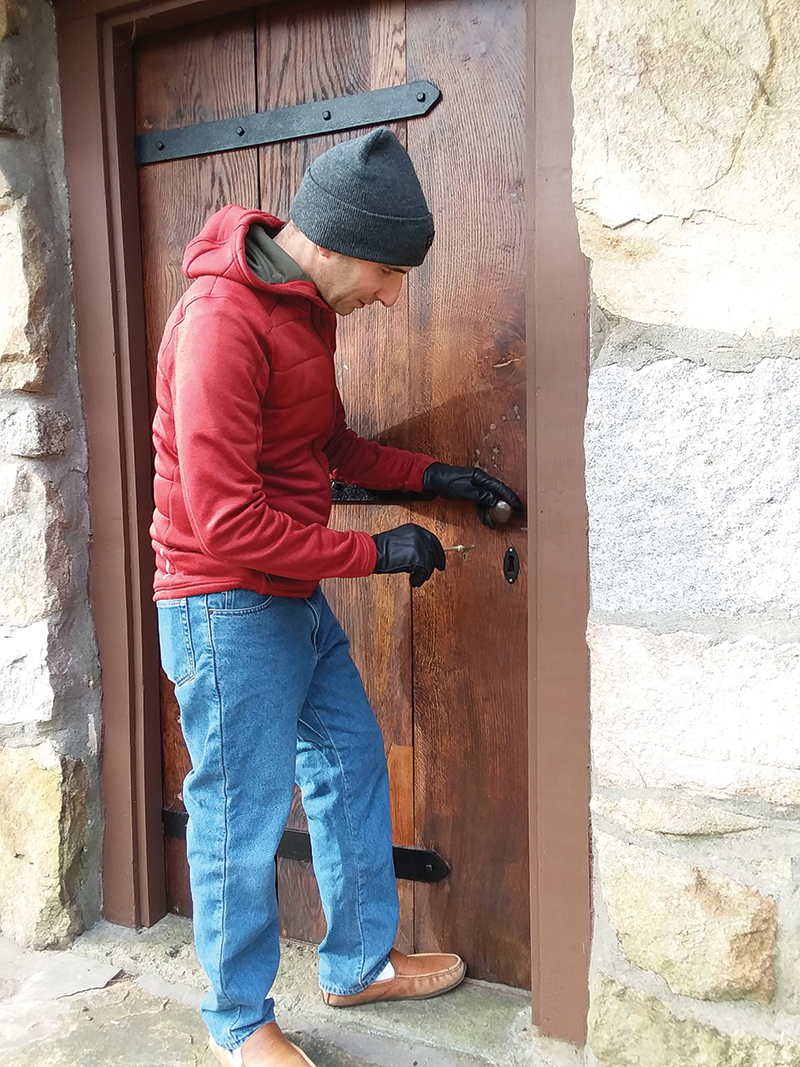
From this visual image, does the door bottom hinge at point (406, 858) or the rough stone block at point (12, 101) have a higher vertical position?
the rough stone block at point (12, 101)

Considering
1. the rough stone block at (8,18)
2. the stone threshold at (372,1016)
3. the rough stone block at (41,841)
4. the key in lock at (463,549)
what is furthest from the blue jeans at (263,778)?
the rough stone block at (8,18)

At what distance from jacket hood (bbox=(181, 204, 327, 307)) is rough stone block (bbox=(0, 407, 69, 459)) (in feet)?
1.96

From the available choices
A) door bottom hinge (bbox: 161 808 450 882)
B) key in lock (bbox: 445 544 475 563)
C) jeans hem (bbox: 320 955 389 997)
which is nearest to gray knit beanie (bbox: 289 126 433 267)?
key in lock (bbox: 445 544 475 563)

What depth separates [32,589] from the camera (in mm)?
1861

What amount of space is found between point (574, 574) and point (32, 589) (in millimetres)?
1123

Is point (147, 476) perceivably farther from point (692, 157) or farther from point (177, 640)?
point (692, 157)

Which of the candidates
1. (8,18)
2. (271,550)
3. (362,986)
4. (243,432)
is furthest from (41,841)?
(8,18)

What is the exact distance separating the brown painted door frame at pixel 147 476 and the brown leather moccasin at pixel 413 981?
0.70ft

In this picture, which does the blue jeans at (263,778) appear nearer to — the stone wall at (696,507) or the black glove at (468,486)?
the black glove at (468,486)

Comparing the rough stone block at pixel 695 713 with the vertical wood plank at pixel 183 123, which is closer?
the rough stone block at pixel 695 713

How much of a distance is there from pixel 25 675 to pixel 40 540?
29 cm

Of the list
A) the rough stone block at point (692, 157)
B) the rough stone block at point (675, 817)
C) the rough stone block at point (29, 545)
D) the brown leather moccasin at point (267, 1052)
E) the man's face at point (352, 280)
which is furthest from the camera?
the rough stone block at point (29, 545)

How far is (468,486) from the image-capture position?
164 centimetres

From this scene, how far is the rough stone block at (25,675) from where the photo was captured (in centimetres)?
187
